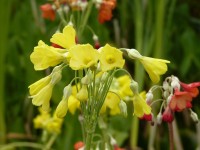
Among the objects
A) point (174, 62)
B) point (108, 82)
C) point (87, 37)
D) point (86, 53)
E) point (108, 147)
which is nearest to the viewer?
point (86, 53)

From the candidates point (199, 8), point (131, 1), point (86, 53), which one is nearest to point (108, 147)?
point (86, 53)

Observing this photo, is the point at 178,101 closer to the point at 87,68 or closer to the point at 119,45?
the point at 87,68

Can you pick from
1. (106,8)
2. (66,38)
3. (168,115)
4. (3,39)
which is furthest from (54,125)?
(66,38)

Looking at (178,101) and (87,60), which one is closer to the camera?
(87,60)

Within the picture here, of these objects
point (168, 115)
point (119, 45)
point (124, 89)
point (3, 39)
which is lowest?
point (119, 45)

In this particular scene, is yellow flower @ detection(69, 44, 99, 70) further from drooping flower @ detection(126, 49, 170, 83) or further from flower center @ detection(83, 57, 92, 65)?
drooping flower @ detection(126, 49, 170, 83)

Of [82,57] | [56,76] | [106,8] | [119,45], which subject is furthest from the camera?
[119,45]

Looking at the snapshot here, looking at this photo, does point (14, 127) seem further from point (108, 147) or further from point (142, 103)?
point (142, 103)
